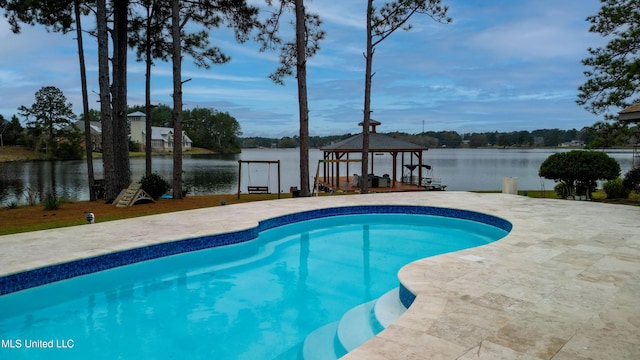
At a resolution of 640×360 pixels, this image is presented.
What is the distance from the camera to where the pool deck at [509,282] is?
2645mm

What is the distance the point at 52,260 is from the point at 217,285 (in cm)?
215

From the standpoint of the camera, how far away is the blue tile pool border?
15.4ft

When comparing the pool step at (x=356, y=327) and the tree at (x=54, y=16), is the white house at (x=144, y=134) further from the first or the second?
the pool step at (x=356, y=327)

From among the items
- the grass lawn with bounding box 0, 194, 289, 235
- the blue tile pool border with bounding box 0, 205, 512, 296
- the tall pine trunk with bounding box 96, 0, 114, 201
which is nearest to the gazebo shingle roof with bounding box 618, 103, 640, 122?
the blue tile pool border with bounding box 0, 205, 512, 296

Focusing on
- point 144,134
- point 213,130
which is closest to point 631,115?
point 144,134

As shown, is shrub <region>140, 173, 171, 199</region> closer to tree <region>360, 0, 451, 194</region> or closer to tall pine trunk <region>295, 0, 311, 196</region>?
tall pine trunk <region>295, 0, 311, 196</region>

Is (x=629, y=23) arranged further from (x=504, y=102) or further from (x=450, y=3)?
(x=504, y=102)

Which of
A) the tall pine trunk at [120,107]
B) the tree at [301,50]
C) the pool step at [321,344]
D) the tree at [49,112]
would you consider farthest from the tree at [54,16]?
the tree at [49,112]

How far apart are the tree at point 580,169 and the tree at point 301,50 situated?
7492mm

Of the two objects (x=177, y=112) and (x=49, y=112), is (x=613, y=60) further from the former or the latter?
(x=49, y=112)

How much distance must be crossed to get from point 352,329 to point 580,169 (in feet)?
33.9

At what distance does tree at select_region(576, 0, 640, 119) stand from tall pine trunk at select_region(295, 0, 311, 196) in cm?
956

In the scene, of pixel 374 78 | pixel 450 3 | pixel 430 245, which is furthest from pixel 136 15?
pixel 430 245

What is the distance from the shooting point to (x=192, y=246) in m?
6.37
